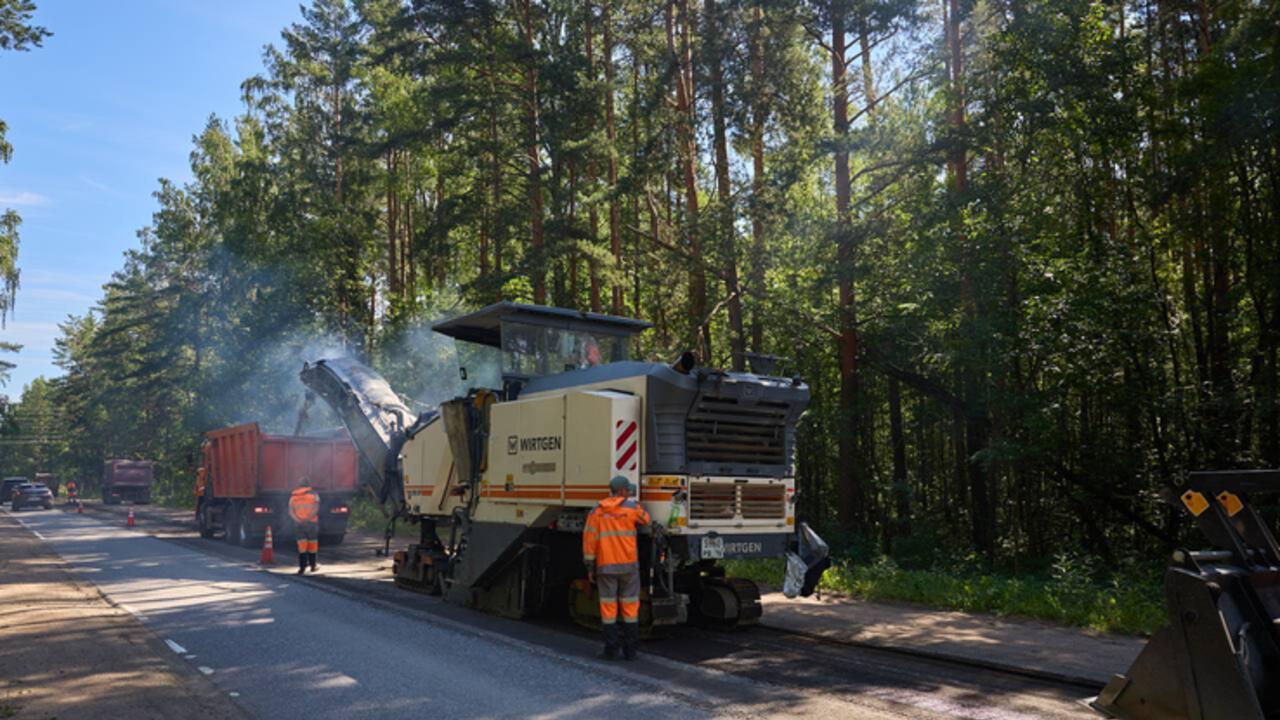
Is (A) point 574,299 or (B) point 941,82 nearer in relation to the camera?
(B) point 941,82

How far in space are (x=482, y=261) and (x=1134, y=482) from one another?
73.7 feet

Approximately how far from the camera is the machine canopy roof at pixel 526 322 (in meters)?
11.0

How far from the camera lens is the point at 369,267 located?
36.8 m

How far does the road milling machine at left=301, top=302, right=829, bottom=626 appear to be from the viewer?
8.80 m

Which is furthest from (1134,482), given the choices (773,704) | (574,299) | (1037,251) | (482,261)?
(482,261)

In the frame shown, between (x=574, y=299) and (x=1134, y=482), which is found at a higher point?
(x=574, y=299)

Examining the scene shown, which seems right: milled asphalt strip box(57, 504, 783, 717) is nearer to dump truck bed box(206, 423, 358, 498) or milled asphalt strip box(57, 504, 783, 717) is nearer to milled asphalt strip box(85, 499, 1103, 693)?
milled asphalt strip box(85, 499, 1103, 693)

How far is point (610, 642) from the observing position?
812cm

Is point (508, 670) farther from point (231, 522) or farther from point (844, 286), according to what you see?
point (231, 522)

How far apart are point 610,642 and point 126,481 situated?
5034 cm

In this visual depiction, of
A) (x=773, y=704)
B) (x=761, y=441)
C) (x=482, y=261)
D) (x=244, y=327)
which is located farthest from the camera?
(x=244, y=327)

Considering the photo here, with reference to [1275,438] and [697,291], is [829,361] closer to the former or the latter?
[697,291]

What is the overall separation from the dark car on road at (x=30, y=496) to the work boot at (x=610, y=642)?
48.5 metres

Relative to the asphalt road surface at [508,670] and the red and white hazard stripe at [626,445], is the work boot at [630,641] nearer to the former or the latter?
the asphalt road surface at [508,670]
